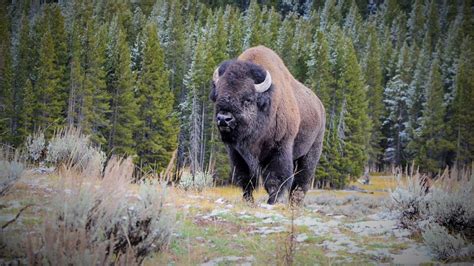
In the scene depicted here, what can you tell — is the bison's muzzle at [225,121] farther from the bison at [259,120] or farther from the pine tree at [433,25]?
the pine tree at [433,25]

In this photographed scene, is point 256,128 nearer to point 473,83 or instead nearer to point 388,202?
point 388,202

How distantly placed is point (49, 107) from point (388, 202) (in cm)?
3268

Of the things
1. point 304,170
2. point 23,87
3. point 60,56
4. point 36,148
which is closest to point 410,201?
point 304,170

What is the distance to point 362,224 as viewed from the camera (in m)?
6.67

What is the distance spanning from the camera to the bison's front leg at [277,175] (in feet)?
27.7

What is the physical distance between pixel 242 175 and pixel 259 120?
1.22 metres

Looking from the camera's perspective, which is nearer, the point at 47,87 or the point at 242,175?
the point at 242,175

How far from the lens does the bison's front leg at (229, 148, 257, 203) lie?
8.54m

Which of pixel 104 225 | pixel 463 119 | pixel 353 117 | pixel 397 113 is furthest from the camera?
pixel 397 113

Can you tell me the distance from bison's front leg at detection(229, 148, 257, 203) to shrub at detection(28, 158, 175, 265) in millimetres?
3655

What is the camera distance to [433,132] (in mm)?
52000

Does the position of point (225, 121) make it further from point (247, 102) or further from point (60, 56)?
point (60, 56)

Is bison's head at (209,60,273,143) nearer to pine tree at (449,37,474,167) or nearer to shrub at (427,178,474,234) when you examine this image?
shrub at (427,178,474,234)

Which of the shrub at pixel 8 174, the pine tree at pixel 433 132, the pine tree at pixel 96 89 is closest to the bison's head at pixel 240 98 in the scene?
the shrub at pixel 8 174
